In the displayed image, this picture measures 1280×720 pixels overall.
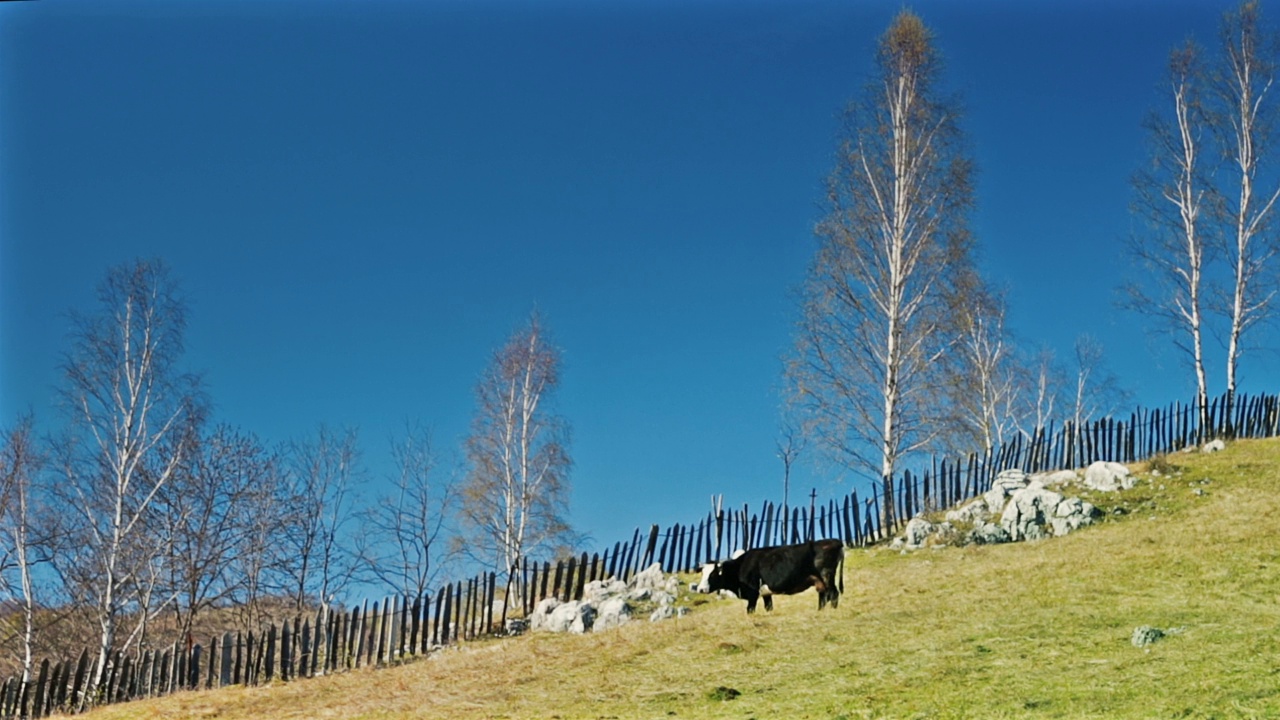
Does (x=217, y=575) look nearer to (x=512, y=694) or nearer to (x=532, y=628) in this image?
(x=532, y=628)

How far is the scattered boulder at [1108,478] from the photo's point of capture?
72.8 feet

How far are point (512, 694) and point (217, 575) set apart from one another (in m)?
15.3

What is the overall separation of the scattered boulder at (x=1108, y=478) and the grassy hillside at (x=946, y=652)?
2.04m

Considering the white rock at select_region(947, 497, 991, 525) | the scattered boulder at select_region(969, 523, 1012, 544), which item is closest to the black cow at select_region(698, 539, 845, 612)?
the scattered boulder at select_region(969, 523, 1012, 544)

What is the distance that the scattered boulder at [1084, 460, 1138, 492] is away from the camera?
22203mm

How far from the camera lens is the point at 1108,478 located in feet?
73.5

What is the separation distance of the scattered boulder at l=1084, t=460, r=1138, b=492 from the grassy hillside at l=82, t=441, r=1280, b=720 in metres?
2.04

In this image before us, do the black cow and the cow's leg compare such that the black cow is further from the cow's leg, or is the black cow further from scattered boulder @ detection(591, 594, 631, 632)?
scattered boulder @ detection(591, 594, 631, 632)

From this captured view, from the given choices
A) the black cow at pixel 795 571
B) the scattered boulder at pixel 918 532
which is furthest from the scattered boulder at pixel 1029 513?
the black cow at pixel 795 571

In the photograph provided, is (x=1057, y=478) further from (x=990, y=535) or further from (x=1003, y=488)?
(x=990, y=535)

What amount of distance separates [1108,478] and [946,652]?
42.3ft

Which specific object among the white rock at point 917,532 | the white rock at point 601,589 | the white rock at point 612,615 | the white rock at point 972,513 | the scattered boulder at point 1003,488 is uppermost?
the scattered boulder at point 1003,488

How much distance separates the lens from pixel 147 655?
2003cm

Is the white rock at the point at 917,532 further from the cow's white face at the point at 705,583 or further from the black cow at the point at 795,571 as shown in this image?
the black cow at the point at 795,571
